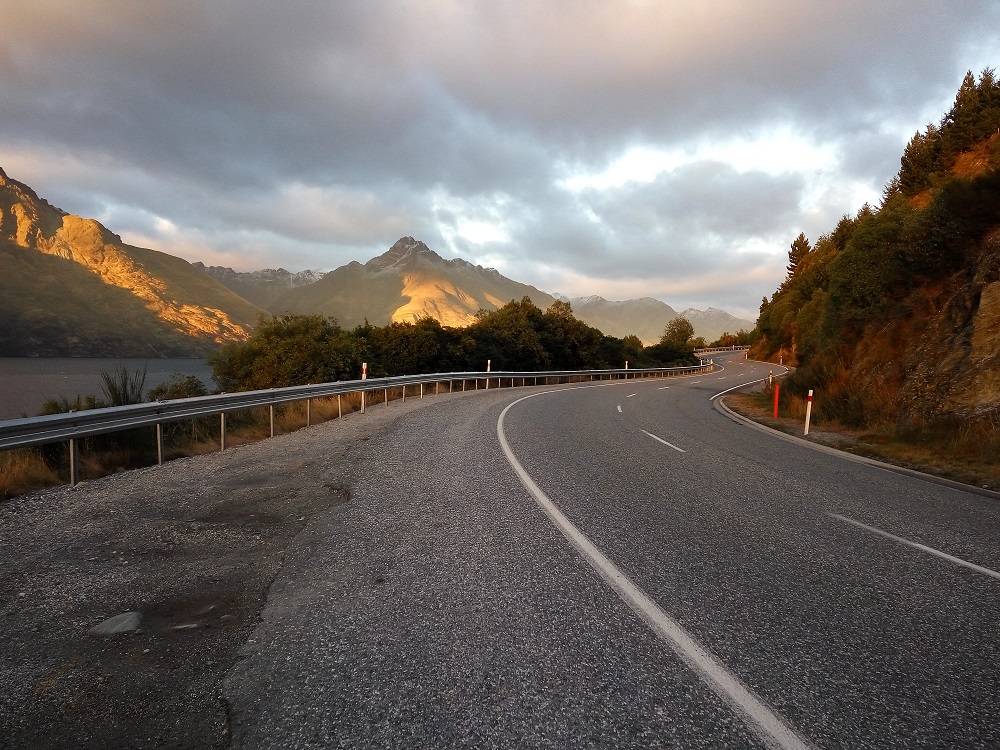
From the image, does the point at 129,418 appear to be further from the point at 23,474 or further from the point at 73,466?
the point at 23,474

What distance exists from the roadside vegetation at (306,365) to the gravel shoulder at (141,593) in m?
1.77

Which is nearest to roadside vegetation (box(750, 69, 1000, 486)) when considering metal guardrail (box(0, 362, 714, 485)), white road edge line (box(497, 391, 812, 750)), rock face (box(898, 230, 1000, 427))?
rock face (box(898, 230, 1000, 427))

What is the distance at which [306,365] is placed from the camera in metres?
23.0

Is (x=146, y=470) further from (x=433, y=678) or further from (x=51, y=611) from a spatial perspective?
(x=433, y=678)

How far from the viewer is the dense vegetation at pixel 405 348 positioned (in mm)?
23453

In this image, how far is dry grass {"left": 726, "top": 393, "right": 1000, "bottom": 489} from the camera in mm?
9195

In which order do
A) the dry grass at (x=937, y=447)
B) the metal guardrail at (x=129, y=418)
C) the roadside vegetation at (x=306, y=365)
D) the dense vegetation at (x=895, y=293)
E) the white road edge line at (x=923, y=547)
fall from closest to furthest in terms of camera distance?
the white road edge line at (x=923, y=547) < the metal guardrail at (x=129, y=418) < the roadside vegetation at (x=306, y=365) < the dry grass at (x=937, y=447) < the dense vegetation at (x=895, y=293)

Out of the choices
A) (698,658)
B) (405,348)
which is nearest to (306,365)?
(405,348)

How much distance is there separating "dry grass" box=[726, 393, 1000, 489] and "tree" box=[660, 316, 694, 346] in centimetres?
6505

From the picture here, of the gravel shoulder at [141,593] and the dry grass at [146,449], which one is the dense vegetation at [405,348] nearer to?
the dry grass at [146,449]

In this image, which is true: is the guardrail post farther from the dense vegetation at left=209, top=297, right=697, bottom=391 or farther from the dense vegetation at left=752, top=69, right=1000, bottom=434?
the dense vegetation at left=752, top=69, right=1000, bottom=434

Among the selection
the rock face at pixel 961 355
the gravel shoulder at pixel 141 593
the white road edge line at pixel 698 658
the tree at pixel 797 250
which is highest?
the tree at pixel 797 250

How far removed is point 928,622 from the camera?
3471 millimetres

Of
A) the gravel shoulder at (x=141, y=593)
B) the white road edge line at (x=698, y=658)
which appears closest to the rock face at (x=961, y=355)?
the white road edge line at (x=698, y=658)
